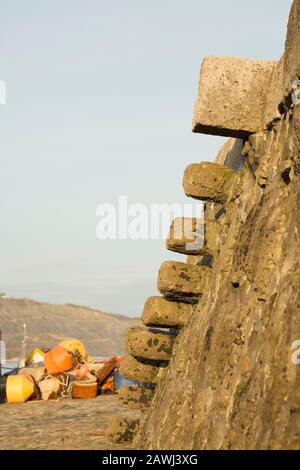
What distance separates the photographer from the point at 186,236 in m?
6.54

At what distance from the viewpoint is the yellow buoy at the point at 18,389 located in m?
15.0

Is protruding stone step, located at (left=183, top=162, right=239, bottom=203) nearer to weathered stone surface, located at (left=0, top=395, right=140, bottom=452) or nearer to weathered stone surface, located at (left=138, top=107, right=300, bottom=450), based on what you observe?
weathered stone surface, located at (left=138, top=107, right=300, bottom=450)

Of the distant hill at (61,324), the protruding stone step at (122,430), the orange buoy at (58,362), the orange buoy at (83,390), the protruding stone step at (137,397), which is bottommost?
the distant hill at (61,324)

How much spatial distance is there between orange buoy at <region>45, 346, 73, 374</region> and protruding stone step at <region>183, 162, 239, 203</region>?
11161mm

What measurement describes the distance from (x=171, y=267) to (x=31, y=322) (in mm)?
48655

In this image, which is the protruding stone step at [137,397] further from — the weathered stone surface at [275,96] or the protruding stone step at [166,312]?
the weathered stone surface at [275,96]

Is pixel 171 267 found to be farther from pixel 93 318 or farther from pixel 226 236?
pixel 93 318

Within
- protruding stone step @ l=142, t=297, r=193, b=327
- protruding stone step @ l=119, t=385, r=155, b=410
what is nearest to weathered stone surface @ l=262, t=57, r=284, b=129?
protruding stone step @ l=142, t=297, r=193, b=327

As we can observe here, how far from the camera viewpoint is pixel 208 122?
577 cm

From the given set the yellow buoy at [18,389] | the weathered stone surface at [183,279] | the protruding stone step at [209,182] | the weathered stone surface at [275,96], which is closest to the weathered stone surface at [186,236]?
the weathered stone surface at [183,279]

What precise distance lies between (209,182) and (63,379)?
35.6ft

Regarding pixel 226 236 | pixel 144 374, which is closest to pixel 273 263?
pixel 226 236

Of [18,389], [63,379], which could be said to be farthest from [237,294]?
[63,379]

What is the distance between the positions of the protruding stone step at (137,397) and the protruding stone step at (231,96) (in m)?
3.24
